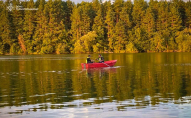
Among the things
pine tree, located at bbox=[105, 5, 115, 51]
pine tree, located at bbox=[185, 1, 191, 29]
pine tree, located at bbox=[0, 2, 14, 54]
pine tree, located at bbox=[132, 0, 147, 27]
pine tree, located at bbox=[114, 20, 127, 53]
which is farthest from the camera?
pine tree, located at bbox=[132, 0, 147, 27]

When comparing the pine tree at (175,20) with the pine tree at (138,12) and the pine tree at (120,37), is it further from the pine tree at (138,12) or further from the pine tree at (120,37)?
the pine tree at (120,37)

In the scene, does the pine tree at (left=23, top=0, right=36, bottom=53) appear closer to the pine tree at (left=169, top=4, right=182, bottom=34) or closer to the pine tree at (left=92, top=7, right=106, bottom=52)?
the pine tree at (left=92, top=7, right=106, bottom=52)

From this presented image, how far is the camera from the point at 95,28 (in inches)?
4444

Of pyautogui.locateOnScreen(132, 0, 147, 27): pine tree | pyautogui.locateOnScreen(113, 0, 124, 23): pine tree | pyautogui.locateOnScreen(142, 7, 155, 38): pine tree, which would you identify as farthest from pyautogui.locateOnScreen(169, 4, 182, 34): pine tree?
pyautogui.locateOnScreen(113, 0, 124, 23): pine tree

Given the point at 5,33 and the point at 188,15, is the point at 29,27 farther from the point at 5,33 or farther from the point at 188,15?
the point at 188,15

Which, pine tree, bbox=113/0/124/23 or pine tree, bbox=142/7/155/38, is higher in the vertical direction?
pine tree, bbox=113/0/124/23

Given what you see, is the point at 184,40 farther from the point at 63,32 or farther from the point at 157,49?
the point at 63,32

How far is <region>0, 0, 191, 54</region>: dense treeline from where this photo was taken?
10744 centimetres

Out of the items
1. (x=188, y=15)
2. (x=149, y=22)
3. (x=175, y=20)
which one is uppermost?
(x=188, y=15)

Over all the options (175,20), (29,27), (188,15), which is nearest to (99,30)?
(29,27)

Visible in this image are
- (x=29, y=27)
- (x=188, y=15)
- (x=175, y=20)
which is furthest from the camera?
(x=29, y=27)

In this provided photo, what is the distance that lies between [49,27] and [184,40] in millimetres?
46085

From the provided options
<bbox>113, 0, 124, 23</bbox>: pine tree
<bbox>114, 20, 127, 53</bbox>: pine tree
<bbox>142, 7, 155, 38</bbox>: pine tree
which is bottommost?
<bbox>114, 20, 127, 53</bbox>: pine tree

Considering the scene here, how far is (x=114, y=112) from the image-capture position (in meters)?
13.7
